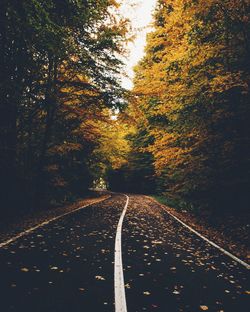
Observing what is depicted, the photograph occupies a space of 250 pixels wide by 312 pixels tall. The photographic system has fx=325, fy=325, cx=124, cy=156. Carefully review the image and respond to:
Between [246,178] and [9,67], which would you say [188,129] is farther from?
[9,67]

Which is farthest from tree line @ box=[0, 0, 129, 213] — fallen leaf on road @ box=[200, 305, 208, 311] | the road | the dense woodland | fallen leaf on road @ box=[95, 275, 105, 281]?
fallen leaf on road @ box=[200, 305, 208, 311]

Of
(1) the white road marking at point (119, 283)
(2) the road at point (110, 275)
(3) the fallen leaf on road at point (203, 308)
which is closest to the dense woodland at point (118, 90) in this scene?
(2) the road at point (110, 275)

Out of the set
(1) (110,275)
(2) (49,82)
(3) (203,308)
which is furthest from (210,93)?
(3) (203,308)

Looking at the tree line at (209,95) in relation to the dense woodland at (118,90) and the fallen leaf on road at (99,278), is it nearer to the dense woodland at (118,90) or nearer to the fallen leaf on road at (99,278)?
the dense woodland at (118,90)

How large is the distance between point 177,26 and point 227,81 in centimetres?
524

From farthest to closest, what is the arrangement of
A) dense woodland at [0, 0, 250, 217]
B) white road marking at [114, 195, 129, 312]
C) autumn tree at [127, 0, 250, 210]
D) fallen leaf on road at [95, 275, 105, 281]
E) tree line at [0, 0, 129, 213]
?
autumn tree at [127, 0, 250, 210]
dense woodland at [0, 0, 250, 217]
tree line at [0, 0, 129, 213]
fallen leaf on road at [95, 275, 105, 281]
white road marking at [114, 195, 129, 312]

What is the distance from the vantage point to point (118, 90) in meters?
14.0

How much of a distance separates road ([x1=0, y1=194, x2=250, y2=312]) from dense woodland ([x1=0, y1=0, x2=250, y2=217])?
4851mm

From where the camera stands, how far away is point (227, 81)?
10508 millimetres

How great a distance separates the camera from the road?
456cm

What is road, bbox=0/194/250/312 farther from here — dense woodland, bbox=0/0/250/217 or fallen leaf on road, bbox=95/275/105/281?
dense woodland, bbox=0/0/250/217

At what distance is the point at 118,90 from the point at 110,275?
960 cm

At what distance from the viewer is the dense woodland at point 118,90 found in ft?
32.9

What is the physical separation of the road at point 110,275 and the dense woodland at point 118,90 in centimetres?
485
